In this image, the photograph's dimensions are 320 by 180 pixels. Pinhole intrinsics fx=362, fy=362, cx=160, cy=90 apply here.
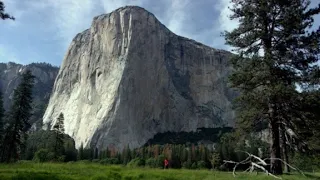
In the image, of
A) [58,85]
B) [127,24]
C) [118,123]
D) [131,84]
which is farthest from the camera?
[58,85]

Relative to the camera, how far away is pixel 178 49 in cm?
19775

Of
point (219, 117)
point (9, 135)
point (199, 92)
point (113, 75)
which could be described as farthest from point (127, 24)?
point (9, 135)

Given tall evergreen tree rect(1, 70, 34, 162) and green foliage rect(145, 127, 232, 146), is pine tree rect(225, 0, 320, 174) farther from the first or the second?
green foliage rect(145, 127, 232, 146)

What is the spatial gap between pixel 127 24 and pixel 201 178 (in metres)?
159

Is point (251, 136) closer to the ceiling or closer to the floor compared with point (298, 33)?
closer to the floor

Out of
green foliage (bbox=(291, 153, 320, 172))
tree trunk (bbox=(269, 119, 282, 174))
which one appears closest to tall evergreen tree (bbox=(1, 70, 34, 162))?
green foliage (bbox=(291, 153, 320, 172))

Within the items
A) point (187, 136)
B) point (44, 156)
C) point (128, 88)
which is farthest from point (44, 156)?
point (187, 136)

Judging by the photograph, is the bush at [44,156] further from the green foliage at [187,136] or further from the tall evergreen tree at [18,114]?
the green foliage at [187,136]

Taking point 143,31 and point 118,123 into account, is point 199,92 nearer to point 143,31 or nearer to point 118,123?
point 143,31

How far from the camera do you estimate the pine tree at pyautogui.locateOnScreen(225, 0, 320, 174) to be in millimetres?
18969

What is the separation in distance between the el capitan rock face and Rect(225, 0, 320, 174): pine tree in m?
125

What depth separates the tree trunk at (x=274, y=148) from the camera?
18.5 m

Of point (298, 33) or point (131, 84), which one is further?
point (131, 84)

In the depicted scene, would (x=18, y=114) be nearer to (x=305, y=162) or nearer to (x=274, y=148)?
(x=274, y=148)
